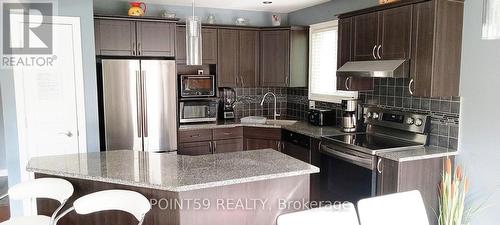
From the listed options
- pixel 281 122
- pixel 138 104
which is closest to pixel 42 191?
pixel 138 104

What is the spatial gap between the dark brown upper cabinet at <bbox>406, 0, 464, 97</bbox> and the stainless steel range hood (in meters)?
0.09

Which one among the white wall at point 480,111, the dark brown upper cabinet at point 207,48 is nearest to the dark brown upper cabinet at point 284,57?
the dark brown upper cabinet at point 207,48

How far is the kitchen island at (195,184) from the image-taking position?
213 centimetres

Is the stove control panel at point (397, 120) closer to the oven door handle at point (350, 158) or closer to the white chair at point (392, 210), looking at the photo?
the oven door handle at point (350, 158)

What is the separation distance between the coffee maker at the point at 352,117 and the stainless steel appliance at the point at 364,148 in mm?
122

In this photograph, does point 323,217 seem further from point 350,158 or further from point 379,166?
point 350,158

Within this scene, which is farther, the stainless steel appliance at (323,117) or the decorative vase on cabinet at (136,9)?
the stainless steel appliance at (323,117)

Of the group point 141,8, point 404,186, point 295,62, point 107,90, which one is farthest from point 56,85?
point 404,186

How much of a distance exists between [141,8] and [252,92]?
1955mm

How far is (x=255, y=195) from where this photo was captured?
7.59ft

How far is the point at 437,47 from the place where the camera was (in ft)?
9.46

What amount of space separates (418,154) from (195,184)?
1.89m

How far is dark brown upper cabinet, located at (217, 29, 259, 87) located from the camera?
15.9 feet

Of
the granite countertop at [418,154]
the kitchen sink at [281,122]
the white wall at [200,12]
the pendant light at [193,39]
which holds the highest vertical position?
the white wall at [200,12]
